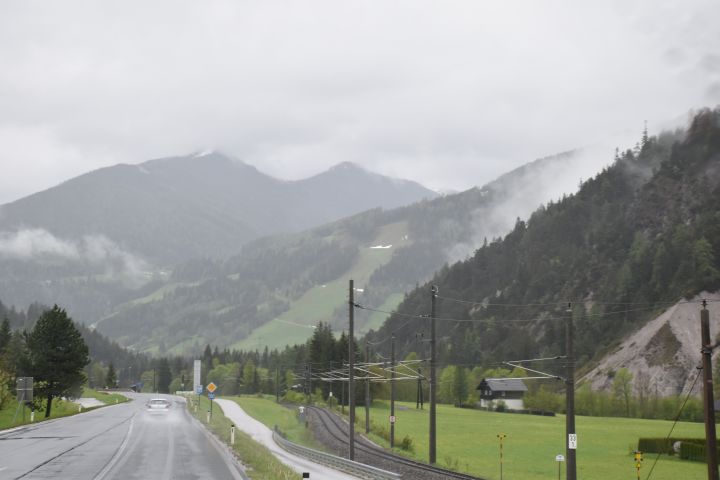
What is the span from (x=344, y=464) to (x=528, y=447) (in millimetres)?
40794

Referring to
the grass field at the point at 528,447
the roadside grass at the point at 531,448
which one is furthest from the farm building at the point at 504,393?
the roadside grass at the point at 531,448

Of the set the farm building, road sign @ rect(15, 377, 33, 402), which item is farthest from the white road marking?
the farm building

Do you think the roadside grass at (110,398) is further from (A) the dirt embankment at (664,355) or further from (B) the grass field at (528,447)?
(A) the dirt embankment at (664,355)

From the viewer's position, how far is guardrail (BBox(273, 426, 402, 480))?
36.8 m

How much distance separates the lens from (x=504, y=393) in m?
175

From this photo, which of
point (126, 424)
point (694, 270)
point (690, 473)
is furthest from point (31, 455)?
point (694, 270)

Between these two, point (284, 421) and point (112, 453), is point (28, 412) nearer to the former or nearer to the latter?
point (284, 421)

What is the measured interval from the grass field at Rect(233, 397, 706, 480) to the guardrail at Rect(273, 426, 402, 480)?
9.38m

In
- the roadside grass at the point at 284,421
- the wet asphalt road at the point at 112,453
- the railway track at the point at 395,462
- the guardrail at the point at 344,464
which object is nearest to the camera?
the guardrail at the point at 344,464

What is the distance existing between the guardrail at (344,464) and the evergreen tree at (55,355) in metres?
41.7

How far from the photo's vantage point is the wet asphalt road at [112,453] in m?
37.4

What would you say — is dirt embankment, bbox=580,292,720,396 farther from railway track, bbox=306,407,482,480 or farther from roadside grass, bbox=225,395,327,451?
railway track, bbox=306,407,482,480

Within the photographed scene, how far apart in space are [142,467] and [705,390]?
2859 cm

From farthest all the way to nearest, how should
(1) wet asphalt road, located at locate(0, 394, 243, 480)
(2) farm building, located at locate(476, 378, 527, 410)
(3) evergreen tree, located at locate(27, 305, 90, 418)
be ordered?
(2) farm building, located at locate(476, 378, 527, 410) < (3) evergreen tree, located at locate(27, 305, 90, 418) < (1) wet asphalt road, located at locate(0, 394, 243, 480)
